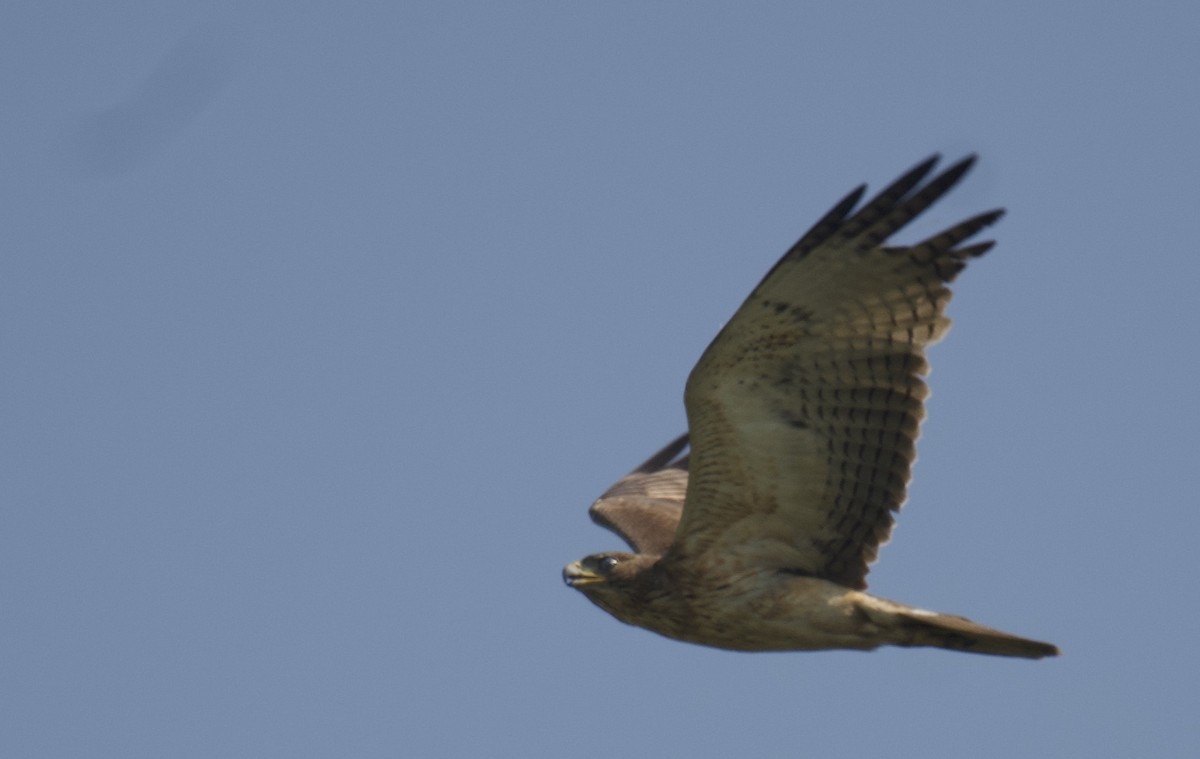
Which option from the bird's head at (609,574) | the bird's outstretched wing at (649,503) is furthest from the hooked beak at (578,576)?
the bird's outstretched wing at (649,503)

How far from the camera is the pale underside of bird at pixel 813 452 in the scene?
8625 mm

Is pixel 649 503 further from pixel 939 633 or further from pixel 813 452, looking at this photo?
pixel 939 633

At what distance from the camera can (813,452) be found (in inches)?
350

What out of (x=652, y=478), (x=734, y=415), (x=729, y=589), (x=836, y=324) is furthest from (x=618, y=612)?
(x=652, y=478)

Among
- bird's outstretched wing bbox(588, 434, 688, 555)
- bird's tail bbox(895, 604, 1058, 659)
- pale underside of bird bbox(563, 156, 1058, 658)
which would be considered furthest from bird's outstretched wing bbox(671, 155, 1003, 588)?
bird's outstretched wing bbox(588, 434, 688, 555)

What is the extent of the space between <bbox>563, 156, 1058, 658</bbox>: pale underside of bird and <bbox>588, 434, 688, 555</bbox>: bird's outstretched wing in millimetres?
991

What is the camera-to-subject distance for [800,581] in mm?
9070

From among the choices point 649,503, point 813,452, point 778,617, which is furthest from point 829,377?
point 649,503

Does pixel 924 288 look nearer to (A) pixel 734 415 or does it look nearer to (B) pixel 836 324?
(B) pixel 836 324

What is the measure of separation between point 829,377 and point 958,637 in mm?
1303

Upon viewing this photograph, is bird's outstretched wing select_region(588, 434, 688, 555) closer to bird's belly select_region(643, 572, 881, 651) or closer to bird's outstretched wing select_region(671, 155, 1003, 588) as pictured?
bird's belly select_region(643, 572, 881, 651)

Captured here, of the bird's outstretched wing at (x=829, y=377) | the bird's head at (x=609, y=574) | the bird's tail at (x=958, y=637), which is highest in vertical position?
the bird's outstretched wing at (x=829, y=377)

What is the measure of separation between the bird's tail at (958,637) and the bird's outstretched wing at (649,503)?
1.64m

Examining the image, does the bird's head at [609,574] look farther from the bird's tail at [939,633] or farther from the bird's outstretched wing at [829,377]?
the bird's tail at [939,633]
